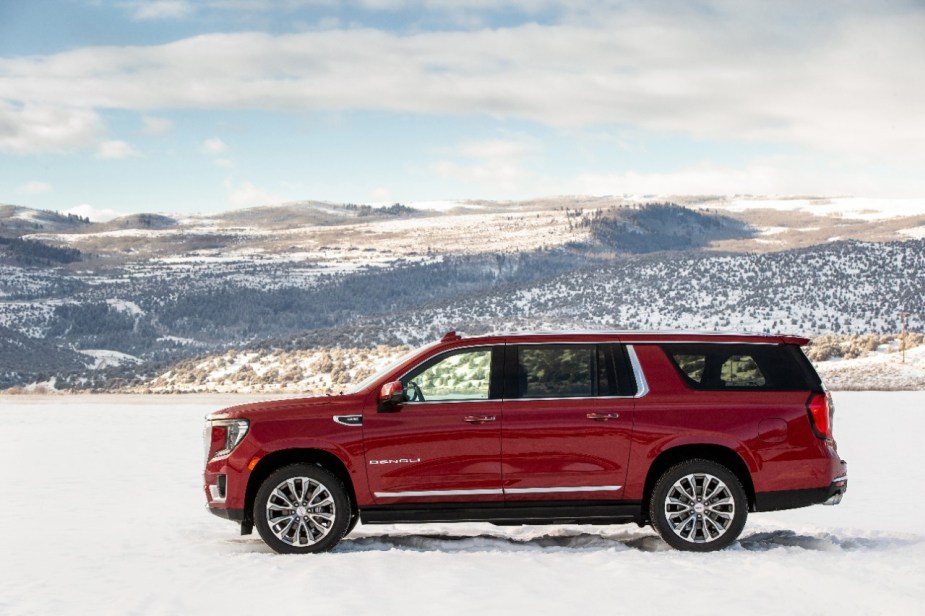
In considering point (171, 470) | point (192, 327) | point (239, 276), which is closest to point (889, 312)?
point (171, 470)

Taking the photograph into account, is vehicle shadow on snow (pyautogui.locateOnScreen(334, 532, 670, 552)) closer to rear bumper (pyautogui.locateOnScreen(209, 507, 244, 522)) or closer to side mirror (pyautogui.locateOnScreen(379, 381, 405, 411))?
rear bumper (pyautogui.locateOnScreen(209, 507, 244, 522))

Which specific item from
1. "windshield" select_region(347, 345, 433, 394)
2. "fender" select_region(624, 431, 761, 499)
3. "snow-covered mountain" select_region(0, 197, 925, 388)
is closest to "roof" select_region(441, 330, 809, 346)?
"windshield" select_region(347, 345, 433, 394)

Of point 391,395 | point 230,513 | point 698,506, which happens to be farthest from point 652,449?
→ point 230,513

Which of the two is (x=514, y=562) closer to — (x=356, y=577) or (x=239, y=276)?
(x=356, y=577)

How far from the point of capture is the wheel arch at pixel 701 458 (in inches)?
386

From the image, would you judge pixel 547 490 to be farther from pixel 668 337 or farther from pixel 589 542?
pixel 668 337

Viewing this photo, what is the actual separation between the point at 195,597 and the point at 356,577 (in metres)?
1.20

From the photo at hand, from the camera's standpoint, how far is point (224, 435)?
390 inches

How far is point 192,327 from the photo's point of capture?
112875mm

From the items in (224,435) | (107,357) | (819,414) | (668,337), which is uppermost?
(668,337)

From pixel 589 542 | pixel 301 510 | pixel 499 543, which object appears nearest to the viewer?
pixel 301 510

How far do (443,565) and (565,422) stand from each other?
150 cm

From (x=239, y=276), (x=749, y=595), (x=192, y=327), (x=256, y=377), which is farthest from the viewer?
(x=239, y=276)

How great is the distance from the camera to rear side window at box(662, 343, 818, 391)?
9.91m
